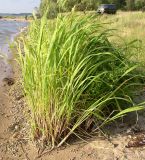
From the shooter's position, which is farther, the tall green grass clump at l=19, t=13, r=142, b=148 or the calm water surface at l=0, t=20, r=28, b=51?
the calm water surface at l=0, t=20, r=28, b=51

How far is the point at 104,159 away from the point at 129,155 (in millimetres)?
→ 232

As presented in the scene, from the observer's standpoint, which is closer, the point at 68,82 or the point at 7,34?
the point at 68,82

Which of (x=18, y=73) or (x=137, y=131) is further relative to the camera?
(x=18, y=73)

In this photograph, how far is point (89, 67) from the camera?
3561mm

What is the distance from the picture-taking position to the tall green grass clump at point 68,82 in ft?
11.2

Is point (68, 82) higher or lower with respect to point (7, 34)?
higher

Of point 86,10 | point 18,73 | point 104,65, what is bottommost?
point 18,73

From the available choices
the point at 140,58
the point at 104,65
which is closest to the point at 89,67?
the point at 104,65

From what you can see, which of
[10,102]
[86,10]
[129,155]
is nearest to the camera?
[129,155]

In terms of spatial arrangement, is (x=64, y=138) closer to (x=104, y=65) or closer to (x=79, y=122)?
(x=79, y=122)

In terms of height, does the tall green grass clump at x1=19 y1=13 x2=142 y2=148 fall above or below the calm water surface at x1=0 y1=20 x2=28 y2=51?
above

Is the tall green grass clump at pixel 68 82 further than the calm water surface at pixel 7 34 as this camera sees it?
No

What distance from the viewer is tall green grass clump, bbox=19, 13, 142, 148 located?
11.2ft

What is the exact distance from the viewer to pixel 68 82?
336 centimetres
